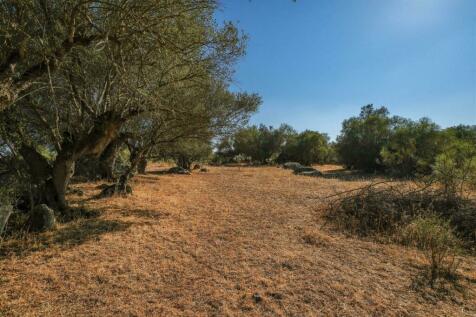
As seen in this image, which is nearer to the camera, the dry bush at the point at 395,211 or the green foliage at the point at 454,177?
the dry bush at the point at 395,211

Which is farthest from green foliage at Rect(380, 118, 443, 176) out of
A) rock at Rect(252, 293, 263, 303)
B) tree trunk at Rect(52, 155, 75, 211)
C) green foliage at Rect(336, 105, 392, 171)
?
tree trunk at Rect(52, 155, 75, 211)

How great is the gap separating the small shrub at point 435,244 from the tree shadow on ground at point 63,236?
5.75 meters

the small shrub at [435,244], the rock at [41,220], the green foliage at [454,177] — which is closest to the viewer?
the small shrub at [435,244]

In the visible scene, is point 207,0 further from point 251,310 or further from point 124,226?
point 124,226

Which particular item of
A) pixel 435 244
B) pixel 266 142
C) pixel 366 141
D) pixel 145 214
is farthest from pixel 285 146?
pixel 435 244

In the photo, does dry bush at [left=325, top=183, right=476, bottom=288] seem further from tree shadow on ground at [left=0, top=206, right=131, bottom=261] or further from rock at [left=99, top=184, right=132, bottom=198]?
rock at [left=99, top=184, right=132, bottom=198]

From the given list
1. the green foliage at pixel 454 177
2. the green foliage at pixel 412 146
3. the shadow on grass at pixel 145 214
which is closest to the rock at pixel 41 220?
the shadow on grass at pixel 145 214

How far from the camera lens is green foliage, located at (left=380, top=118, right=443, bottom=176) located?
57.1ft

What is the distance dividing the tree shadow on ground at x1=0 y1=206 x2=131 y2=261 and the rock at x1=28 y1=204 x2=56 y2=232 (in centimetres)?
17

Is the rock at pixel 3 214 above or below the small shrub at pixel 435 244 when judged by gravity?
above

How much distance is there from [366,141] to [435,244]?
68.0 feet

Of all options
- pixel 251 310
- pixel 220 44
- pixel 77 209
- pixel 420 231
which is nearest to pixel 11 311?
pixel 251 310

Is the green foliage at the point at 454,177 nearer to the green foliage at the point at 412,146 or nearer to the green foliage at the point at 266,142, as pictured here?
the green foliage at the point at 412,146

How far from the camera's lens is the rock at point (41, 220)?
5.47m
